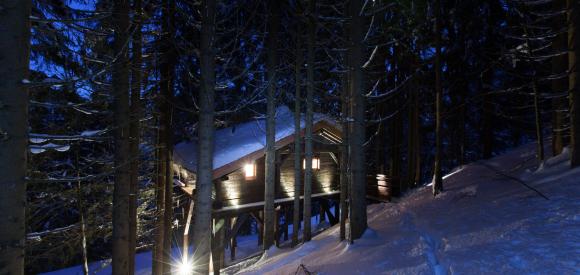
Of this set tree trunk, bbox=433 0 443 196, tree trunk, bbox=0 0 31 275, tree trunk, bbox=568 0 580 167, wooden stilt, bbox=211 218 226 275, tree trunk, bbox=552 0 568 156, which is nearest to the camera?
tree trunk, bbox=0 0 31 275

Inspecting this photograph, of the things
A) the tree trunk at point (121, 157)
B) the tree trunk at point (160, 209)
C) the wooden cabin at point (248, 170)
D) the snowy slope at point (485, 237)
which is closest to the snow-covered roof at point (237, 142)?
the wooden cabin at point (248, 170)

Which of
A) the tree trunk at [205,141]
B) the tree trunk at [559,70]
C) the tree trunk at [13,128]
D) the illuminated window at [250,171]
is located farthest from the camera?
the illuminated window at [250,171]

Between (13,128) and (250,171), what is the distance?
1226cm

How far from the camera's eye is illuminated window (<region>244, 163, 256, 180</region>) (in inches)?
577

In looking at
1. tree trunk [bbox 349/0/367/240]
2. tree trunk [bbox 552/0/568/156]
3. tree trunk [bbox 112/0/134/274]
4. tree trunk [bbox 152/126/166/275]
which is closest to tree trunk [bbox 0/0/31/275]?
tree trunk [bbox 112/0/134/274]

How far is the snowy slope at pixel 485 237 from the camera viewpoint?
3771mm

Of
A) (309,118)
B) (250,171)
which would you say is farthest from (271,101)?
(250,171)

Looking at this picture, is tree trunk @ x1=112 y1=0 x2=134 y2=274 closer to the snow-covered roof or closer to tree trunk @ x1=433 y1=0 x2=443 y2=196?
the snow-covered roof

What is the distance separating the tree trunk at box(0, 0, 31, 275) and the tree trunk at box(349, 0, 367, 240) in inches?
223

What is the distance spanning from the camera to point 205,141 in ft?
18.4

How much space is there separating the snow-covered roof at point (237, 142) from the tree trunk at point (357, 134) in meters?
5.50

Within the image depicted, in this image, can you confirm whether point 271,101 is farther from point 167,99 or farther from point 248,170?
point 248,170

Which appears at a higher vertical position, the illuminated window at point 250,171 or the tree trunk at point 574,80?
the tree trunk at point 574,80

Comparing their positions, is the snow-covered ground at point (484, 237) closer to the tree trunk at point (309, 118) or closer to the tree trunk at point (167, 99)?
the tree trunk at point (309, 118)
